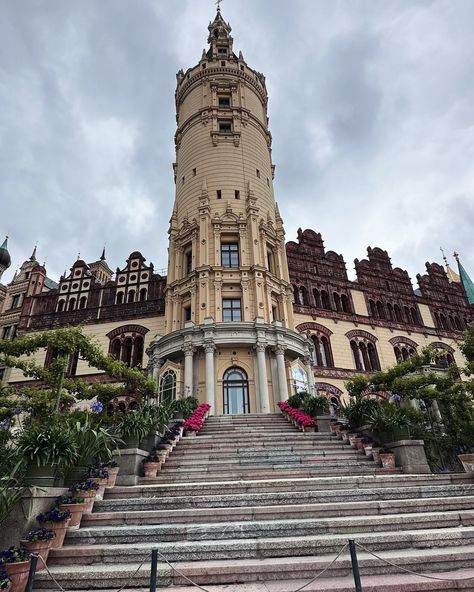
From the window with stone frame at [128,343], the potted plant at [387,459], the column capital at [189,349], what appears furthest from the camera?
the window with stone frame at [128,343]

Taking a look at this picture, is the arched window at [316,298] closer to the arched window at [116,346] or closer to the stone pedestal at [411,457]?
the arched window at [116,346]

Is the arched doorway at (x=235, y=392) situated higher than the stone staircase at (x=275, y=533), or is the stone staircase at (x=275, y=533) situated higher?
the arched doorway at (x=235, y=392)

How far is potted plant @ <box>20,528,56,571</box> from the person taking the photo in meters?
5.55

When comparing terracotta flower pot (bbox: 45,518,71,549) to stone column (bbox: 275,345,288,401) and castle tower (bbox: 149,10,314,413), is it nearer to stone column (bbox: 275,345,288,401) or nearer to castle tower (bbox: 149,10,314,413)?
castle tower (bbox: 149,10,314,413)

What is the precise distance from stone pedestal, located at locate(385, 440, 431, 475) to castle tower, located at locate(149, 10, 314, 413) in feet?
35.3

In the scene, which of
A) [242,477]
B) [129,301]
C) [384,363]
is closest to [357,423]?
[242,477]

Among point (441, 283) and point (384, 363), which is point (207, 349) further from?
point (441, 283)

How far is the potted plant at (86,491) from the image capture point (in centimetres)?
709

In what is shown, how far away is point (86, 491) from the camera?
285 inches

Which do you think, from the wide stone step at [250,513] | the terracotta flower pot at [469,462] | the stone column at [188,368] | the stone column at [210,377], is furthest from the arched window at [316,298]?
the wide stone step at [250,513]

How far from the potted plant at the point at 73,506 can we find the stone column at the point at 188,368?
14.6 meters

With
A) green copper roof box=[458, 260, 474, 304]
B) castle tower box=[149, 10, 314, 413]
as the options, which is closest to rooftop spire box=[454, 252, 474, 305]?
green copper roof box=[458, 260, 474, 304]

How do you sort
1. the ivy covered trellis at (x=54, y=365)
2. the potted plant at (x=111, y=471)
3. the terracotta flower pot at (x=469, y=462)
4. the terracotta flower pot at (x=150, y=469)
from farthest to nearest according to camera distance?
the ivy covered trellis at (x=54, y=365)
the terracotta flower pot at (x=150, y=469)
the terracotta flower pot at (x=469, y=462)
the potted plant at (x=111, y=471)

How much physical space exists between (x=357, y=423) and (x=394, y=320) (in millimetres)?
24599
